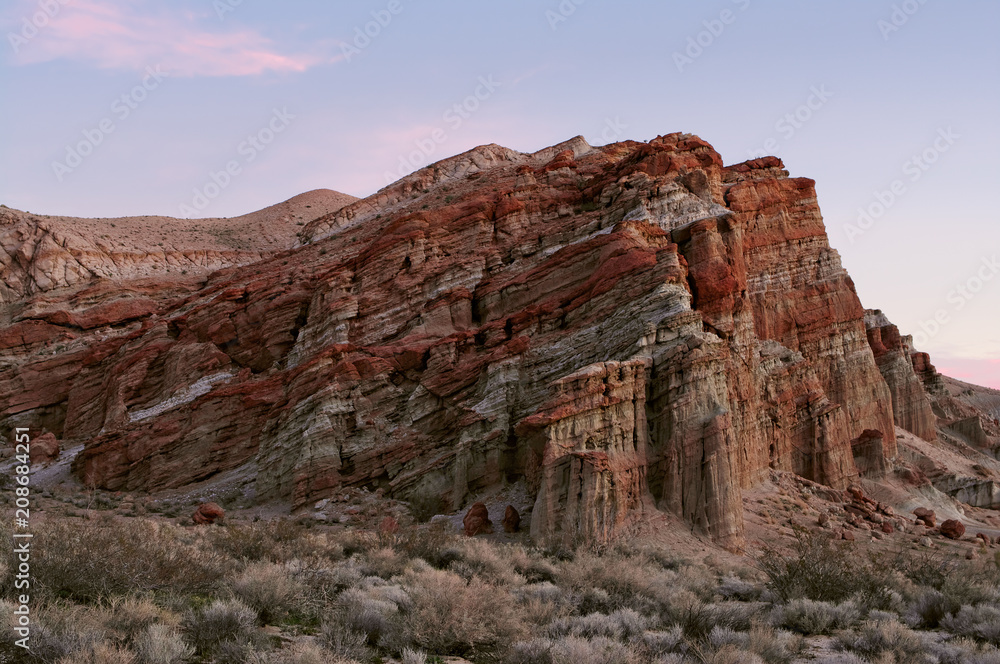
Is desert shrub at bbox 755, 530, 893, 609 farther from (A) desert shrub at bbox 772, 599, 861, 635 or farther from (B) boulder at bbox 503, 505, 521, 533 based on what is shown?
(B) boulder at bbox 503, 505, 521, 533

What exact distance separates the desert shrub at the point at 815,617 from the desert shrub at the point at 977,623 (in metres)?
1.34

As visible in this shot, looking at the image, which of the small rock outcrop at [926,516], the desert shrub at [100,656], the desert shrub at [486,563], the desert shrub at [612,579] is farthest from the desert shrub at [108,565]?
the small rock outcrop at [926,516]

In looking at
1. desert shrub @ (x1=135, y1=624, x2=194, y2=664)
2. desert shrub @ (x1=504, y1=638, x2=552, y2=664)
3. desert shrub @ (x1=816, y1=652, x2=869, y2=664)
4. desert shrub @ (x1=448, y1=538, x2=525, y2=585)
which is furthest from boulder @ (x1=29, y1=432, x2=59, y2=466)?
desert shrub @ (x1=816, y1=652, x2=869, y2=664)

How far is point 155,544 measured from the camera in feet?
37.9

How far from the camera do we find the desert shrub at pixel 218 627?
8055 millimetres

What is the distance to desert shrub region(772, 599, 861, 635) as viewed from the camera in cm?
1102

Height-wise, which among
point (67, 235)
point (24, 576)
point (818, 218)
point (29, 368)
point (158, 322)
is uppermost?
point (67, 235)

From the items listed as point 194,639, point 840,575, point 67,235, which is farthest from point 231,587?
point 67,235

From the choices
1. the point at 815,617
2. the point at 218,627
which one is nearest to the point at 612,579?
the point at 815,617

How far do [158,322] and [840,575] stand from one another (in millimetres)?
38381

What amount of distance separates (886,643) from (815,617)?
5.02 feet

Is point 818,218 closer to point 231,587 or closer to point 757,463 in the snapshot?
point 757,463

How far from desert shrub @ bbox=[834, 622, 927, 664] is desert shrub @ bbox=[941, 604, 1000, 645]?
1.15m

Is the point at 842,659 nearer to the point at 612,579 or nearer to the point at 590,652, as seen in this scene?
the point at 590,652
